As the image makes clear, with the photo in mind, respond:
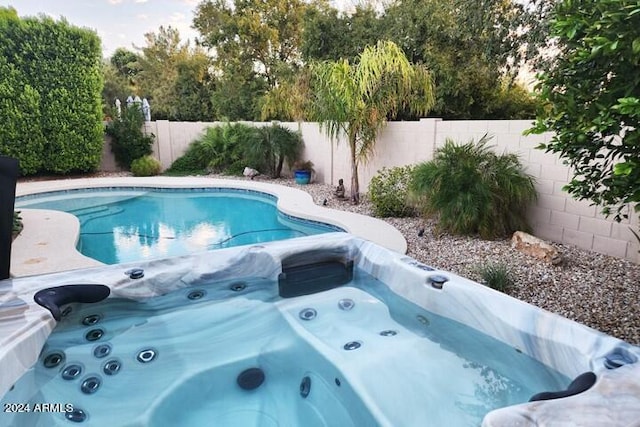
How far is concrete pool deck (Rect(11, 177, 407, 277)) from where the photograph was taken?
441cm

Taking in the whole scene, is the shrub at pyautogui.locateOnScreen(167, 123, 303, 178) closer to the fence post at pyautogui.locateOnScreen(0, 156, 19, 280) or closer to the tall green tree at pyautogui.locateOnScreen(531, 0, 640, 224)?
the fence post at pyautogui.locateOnScreen(0, 156, 19, 280)

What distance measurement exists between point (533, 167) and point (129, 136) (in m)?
12.1

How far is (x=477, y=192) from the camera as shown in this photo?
4961 mm

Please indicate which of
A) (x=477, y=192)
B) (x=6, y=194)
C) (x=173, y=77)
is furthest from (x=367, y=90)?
(x=173, y=77)

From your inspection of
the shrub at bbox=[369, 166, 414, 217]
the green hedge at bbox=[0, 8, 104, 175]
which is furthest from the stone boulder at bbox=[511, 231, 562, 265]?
the green hedge at bbox=[0, 8, 104, 175]

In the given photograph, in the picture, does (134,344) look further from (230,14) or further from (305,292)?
(230,14)

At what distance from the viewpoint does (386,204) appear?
6.70 m

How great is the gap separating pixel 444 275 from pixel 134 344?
2.49m

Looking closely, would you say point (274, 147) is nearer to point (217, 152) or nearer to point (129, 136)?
point (217, 152)

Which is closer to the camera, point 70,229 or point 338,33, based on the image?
point 70,229

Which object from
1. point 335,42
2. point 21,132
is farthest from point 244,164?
point 21,132

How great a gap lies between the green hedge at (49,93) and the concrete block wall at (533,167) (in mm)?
7412

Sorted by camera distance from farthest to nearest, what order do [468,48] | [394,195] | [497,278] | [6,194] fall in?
[468,48], [394,195], [497,278], [6,194]

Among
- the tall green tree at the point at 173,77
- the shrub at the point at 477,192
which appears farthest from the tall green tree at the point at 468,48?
the tall green tree at the point at 173,77
